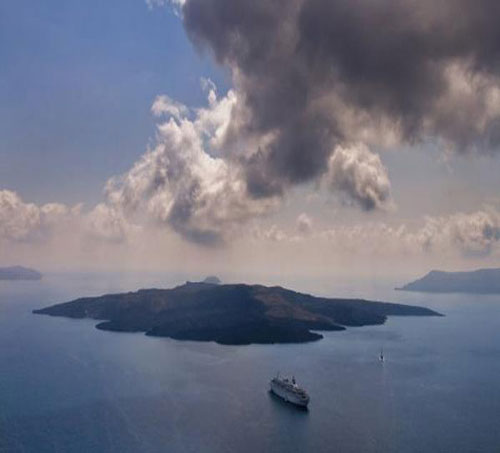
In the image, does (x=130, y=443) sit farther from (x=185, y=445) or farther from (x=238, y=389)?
(x=238, y=389)

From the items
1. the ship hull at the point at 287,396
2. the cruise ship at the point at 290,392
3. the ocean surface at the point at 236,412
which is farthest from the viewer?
the cruise ship at the point at 290,392

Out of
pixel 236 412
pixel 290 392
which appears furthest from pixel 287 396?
pixel 236 412

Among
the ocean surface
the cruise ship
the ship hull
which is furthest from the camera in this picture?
the cruise ship

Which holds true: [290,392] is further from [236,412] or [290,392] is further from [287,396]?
[236,412]

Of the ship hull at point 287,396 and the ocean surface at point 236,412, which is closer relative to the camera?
the ocean surface at point 236,412

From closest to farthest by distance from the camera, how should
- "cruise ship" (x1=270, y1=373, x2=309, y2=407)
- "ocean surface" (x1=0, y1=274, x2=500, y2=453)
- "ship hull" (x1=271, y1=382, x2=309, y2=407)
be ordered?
"ocean surface" (x1=0, y1=274, x2=500, y2=453) < "ship hull" (x1=271, y1=382, x2=309, y2=407) < "cruise ship" (x1=270, y1=373, x2=309, y2=407)

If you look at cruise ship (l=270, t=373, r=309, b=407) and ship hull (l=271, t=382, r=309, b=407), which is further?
cruise ship (l=270, t=373, r=309, b=407)

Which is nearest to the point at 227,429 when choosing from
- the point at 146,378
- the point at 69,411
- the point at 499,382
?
the point at 69,411
